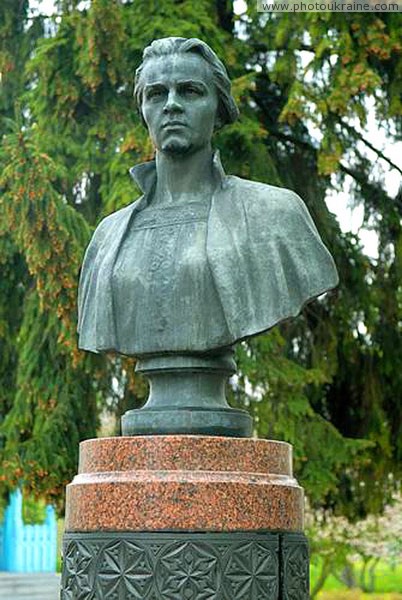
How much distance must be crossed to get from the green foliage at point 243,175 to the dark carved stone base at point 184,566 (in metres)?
3.89

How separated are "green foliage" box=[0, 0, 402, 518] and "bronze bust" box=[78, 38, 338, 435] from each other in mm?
2753

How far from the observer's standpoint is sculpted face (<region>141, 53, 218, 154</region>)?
516 cm

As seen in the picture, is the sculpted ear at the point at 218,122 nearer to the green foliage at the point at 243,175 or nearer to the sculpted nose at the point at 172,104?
the sculpted nose at the point at 172,104

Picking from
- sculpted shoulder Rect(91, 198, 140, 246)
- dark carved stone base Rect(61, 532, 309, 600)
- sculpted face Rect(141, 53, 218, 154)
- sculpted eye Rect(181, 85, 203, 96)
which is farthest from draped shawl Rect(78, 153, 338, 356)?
dark carved stone base Rect(61, 532, 309, 600)

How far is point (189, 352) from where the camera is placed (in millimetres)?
4988

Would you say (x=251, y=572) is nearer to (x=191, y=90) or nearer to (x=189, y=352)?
(x=189, y=352)

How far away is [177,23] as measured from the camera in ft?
30.3

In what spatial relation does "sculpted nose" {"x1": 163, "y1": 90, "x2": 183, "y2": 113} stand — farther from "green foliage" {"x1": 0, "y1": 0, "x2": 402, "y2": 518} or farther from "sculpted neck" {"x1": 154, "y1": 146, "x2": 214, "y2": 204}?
"green foliage" {"x1": 0, "y1": 0, "x2": 402, "y2": 518}

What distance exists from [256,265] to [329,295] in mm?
5668

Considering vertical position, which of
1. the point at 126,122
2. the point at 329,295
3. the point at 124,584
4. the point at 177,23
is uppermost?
the point at 177,23

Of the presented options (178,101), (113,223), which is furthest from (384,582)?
(178,101)

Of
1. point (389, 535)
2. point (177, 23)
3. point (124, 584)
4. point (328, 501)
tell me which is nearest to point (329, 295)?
point (328, 501)

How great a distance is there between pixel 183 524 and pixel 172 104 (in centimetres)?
177

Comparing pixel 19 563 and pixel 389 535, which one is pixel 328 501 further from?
pixel 389 535
